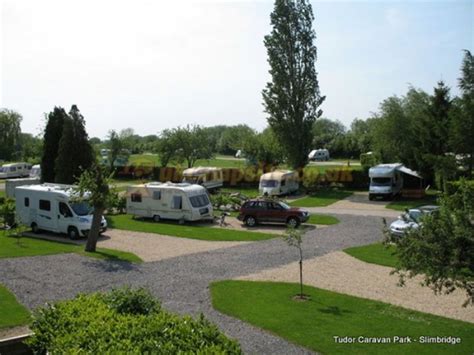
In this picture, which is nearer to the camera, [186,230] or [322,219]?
[186,230]

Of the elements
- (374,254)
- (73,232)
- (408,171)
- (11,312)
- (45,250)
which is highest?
(408,171)

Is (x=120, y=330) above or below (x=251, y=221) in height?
above

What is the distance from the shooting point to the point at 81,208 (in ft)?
78.3

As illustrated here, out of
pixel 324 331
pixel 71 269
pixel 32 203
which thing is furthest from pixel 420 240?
pixel 32 203

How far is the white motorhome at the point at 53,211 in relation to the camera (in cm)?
2336

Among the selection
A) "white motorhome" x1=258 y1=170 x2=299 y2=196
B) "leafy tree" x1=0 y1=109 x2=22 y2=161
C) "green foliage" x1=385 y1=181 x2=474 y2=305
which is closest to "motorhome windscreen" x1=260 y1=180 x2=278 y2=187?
"white motorhome" x1=258 y1=170 x2=299 y2=196

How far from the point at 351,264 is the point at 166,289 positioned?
707 cm

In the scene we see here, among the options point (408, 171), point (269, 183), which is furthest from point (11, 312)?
point (408, 171)

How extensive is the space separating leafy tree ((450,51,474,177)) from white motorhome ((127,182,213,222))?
1632 centimetres

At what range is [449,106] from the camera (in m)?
35.6

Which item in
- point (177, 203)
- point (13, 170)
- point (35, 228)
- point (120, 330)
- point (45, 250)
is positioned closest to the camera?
point (120, 330)

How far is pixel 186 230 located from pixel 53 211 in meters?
6.50

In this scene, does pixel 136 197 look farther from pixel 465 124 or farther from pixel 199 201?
pixel 465 124

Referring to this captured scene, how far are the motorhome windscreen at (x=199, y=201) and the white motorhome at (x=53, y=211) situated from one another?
5025 mm
